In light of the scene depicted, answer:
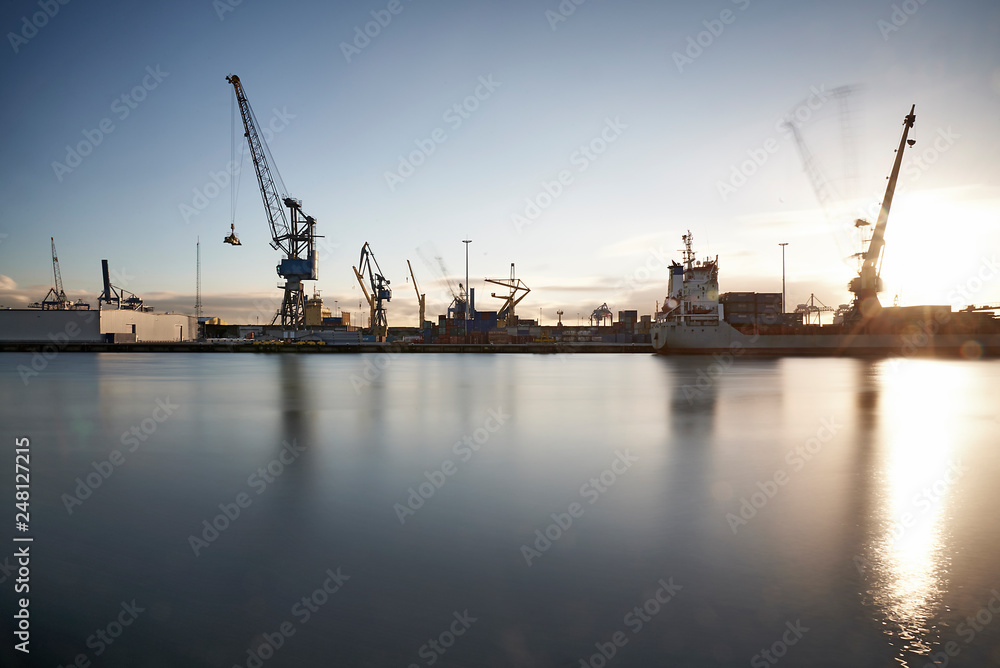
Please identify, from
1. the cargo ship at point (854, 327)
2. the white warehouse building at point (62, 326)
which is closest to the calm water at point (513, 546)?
the cargo ship at point (854, 327)

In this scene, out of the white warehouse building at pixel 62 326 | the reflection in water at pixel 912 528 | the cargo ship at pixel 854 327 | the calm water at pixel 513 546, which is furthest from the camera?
the white warehouse building at pixel 62 326

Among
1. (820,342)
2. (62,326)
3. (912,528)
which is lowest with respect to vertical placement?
(912,528)

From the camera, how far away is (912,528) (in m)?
7.34

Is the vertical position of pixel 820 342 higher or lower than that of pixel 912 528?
higher

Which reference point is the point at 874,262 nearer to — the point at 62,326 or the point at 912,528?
the point at 912,528

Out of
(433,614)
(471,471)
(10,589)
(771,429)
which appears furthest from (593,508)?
(771,429)

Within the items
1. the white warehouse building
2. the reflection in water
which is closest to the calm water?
the reflection in water

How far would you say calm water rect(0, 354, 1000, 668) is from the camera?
445 cm

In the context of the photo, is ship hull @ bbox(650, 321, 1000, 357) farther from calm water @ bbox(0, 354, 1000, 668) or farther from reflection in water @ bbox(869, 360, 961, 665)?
calm water @ bbox(0, 354, 1000, 668)

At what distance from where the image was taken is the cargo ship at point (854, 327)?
6062 cm

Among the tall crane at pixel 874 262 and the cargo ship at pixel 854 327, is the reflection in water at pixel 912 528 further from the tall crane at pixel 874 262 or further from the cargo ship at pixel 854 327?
the tall crane at pixel 874 262

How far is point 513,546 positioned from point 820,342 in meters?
68.5

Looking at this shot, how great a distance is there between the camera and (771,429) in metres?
16.3

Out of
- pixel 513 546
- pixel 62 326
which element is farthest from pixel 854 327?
pixel 62 326
